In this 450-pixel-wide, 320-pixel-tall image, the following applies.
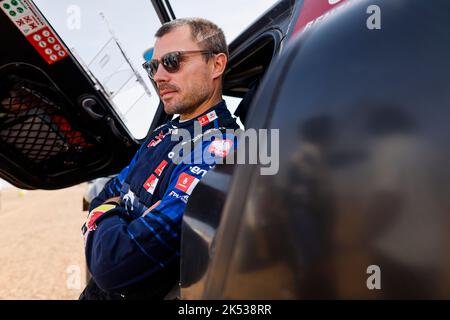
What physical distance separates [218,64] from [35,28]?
0.93m

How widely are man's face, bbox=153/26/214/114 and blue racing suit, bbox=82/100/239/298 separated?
96 millimetres

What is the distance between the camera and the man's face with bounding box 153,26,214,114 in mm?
1343

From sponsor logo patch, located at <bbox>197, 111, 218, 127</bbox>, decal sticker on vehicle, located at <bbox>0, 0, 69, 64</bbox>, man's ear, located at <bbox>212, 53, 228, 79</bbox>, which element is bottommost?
sponsor logo patch, located at <bbox>197, 111, 218, 127</bbox>

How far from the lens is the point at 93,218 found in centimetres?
103

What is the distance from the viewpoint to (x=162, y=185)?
1.07 meters

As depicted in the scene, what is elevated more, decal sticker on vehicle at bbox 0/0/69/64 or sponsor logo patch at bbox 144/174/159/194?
decal sticker on vehicle at bbox 0/0/69/64

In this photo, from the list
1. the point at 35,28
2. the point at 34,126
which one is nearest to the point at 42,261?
the point at 34,126

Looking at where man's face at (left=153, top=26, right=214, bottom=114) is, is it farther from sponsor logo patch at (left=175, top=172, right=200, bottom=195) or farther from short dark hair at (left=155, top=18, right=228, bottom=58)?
sponsor logo patch at (left=175, top=172, right=200, bottom=195)

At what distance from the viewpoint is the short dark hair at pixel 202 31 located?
1393 millimetres

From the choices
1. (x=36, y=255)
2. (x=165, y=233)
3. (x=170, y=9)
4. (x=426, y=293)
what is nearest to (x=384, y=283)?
(x=426, y=293)

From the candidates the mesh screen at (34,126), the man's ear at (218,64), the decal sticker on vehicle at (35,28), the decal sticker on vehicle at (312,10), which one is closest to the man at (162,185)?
the man's ear at (218,64)

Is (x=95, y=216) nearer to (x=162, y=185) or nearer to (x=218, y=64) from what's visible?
(x=162, y=185)

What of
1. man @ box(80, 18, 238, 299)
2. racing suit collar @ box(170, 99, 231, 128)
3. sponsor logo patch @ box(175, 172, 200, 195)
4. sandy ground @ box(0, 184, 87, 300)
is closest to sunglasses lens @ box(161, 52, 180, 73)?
man @ box(80, 18, 238, 299)

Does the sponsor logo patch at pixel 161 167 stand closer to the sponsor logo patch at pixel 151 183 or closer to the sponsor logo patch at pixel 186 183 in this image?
the sponsor logo patch at pixel 151 183
